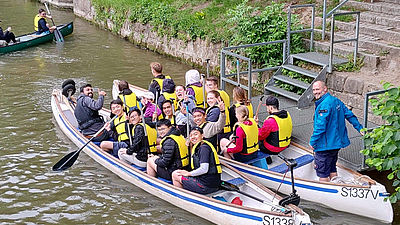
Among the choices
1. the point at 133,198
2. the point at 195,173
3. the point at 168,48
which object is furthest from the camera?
the point at 168,48

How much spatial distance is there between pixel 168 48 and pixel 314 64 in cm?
691

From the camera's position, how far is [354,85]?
34.1 feet

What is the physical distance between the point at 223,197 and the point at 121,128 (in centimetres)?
227

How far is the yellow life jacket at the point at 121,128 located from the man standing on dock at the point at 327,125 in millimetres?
3187

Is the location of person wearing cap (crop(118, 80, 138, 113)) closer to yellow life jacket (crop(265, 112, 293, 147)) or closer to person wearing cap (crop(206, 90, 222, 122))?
person wearing cap (crop(206, 90, 222, 122))

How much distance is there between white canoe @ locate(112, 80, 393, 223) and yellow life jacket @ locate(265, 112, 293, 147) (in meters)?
0.39

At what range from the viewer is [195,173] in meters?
7.64

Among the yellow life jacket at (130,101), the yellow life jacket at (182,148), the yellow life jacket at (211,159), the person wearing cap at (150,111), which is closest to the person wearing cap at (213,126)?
the yellow life jacket at (182,148)

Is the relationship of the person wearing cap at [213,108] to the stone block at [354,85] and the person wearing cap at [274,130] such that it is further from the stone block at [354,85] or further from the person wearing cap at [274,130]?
the stone block at [354,85]

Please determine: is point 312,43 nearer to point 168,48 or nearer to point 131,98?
point 131,98

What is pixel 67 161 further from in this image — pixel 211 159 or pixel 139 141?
pixel 211 159

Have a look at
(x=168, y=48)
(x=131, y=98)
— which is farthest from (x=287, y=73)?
(x=168, y=48)

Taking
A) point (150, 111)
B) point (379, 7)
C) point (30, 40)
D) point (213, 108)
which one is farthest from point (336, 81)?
point (30, 40)

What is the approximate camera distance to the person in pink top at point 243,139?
8.27 m
